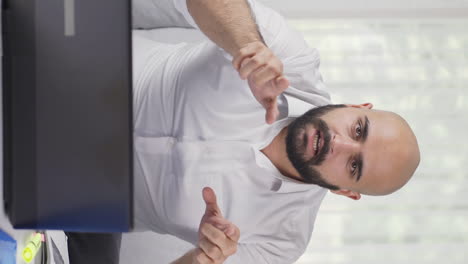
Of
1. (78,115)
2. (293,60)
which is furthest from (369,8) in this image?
(78,115)

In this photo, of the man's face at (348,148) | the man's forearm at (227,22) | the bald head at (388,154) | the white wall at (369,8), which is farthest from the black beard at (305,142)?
the white wall at (369,8)

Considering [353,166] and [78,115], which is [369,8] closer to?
[353,166]

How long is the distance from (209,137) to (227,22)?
1.04 feet

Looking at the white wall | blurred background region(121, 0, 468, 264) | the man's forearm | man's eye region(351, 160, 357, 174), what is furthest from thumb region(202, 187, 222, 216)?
the white wall

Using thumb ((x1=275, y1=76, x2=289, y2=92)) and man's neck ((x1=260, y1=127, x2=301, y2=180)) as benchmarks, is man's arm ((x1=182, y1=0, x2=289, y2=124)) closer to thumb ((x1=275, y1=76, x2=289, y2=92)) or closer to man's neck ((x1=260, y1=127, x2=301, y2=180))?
thumb ((x1=275, y1=76, x2=289, y2=92))

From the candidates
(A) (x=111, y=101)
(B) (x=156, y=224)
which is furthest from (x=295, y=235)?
(A) (x=111, y=101)

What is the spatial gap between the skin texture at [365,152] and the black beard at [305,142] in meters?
0.01

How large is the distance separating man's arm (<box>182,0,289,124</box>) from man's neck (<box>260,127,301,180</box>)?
0.80 ft

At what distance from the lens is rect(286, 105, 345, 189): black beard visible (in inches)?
50.0

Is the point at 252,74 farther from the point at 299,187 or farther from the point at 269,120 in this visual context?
the point at 299,187

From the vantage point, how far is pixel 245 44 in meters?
1.06

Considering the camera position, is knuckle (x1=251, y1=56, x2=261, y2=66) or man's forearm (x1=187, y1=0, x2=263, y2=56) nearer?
knuckle (x1=251, y1=56, x2=261, y2=66)

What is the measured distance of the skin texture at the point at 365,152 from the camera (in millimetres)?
1284

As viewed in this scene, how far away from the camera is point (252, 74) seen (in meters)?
0.94
